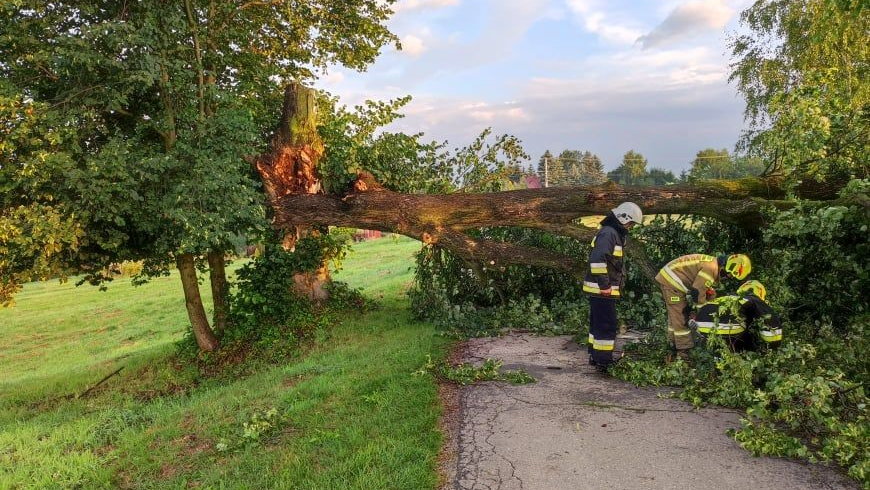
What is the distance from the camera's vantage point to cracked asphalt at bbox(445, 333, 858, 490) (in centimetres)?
345

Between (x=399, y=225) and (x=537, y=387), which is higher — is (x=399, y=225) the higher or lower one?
the higher one

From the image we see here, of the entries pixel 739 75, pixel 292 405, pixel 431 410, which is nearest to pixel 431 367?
pixel 431 410

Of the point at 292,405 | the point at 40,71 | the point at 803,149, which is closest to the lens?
the point at 292,405

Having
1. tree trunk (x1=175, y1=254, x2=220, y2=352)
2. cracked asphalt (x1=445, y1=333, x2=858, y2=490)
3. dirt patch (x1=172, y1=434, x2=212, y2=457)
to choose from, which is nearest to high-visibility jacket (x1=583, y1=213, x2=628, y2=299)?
cracked asphalt (x1=445, y1=333, x2=858, y2=490)

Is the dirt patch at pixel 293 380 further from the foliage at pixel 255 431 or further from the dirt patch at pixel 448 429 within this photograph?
the dirt patch at pixel 448 429

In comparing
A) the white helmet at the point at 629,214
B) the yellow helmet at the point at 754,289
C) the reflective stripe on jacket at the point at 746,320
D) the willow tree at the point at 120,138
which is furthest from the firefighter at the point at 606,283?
the willow tree at the point at 120,138

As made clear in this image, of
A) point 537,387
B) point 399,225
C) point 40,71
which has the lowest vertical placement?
point 537,387

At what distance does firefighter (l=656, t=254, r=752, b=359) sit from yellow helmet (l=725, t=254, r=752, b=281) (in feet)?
0.71

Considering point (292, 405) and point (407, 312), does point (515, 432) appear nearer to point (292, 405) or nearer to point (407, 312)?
point (292, 405)

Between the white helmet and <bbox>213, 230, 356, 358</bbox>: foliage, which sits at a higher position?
the white helmet

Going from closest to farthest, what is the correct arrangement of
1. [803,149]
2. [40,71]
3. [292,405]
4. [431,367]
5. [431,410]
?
[431,410]
[292,405]
[431,367]
[803,149]
[40,71]

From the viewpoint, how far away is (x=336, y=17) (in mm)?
10281

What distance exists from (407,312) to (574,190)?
Answer: 387cm

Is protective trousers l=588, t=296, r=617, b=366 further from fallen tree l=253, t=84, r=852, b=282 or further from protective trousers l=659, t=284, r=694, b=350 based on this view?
fallen tree l=253, t=84, r=852, b=282
